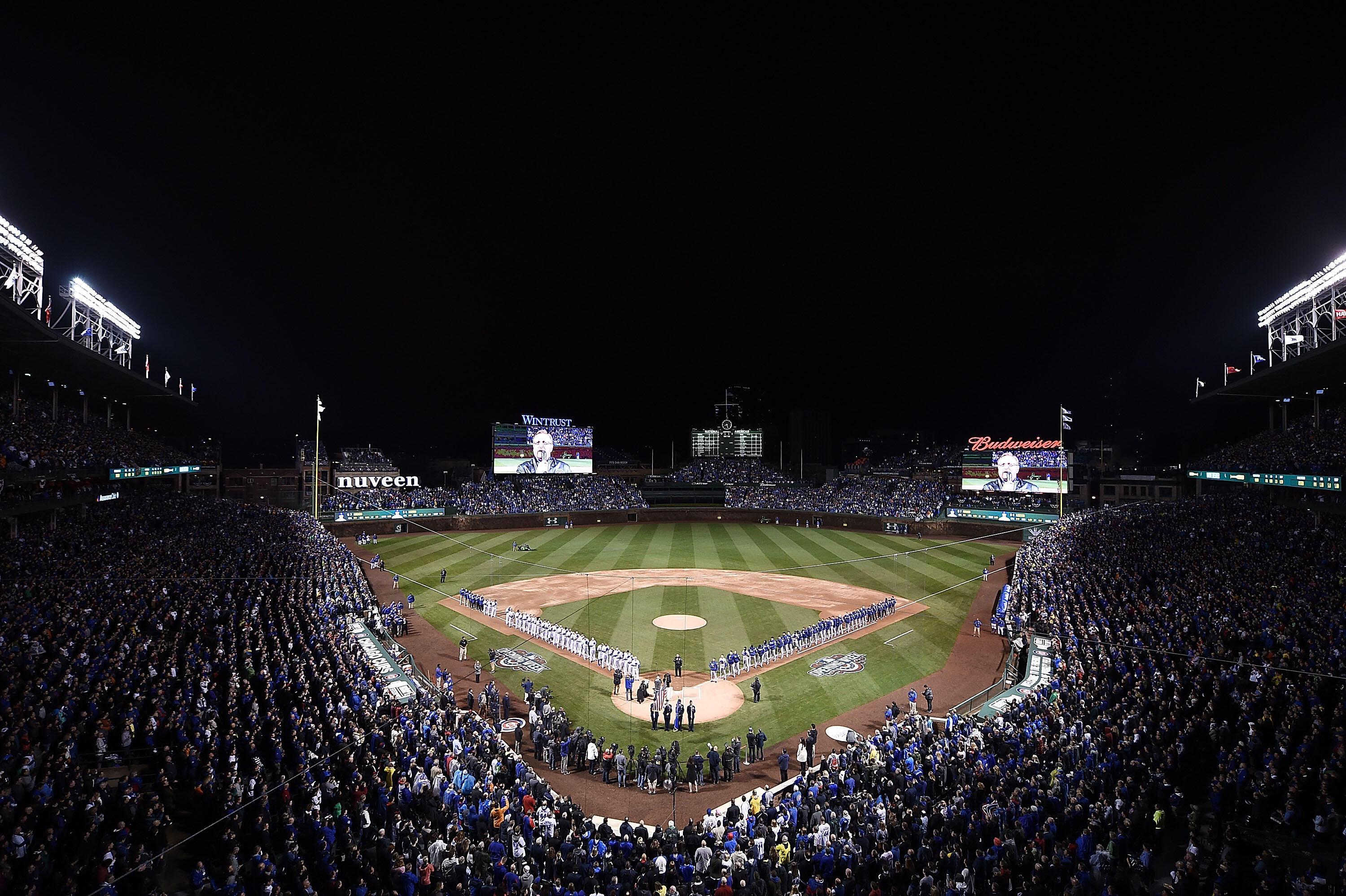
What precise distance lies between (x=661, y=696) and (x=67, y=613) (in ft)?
56.0

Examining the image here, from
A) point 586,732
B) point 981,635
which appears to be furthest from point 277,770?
point 981,635

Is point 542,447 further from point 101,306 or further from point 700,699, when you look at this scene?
point 700,699

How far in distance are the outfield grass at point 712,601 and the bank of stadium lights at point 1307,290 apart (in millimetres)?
20639

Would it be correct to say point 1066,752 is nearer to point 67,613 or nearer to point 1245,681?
point 1245,681

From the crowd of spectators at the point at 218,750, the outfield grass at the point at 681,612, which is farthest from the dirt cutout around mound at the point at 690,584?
the crowd of spectators at the point at 218,750

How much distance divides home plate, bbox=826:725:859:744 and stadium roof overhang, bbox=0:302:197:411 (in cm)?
2931

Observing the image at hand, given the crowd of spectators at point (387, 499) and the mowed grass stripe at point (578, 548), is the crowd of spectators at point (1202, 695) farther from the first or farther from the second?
the crowd of spectators at point (387, 499)

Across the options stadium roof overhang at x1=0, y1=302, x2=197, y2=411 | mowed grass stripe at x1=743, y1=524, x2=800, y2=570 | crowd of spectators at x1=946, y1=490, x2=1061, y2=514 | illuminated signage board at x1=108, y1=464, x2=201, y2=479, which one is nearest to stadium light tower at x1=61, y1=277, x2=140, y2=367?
stadium roof overhang at x1=0, y1=302, x2=197, y2=411

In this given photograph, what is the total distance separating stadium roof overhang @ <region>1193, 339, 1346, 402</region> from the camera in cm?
2664

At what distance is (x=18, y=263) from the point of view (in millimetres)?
24891

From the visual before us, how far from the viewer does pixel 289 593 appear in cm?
2383

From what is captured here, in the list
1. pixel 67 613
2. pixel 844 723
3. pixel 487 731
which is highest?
pixel 67 613

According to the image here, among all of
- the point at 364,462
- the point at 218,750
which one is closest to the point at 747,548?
the point at 218,750

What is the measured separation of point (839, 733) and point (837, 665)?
5.62 metres
